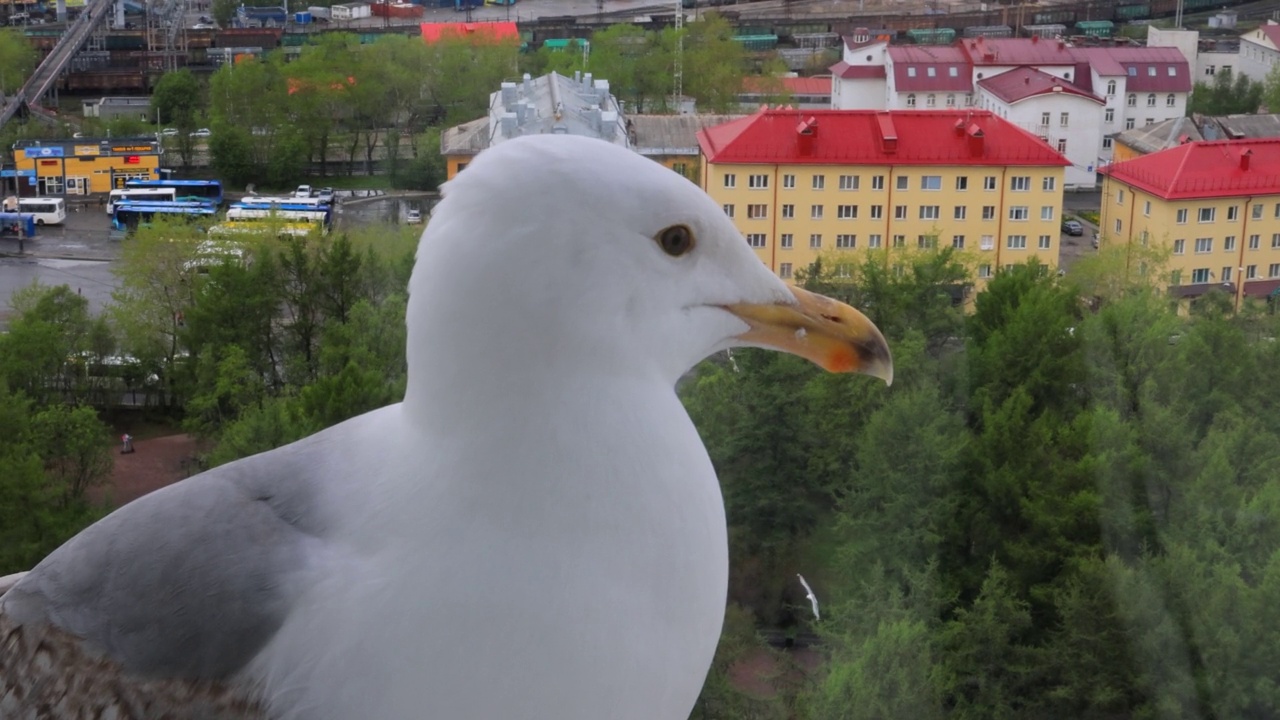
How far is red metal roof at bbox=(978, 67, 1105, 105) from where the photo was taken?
5254 millimetres

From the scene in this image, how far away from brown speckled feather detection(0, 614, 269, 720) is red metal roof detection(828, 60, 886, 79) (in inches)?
218

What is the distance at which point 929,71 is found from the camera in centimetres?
557

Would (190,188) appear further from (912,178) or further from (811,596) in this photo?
(811,596)

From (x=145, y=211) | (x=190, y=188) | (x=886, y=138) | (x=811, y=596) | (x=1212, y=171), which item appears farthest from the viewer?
(x=190, y=188)

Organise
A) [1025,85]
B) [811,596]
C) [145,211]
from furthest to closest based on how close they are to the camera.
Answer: [145,211], [1025,85], [811,596]

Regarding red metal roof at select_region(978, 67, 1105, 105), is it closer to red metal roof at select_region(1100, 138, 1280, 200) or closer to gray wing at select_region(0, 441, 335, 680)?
red metal roof at select_region(1100, 138, 1280, 200)

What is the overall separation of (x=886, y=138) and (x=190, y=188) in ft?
9.69

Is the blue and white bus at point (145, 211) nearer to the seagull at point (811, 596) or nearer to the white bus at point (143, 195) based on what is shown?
the white bus at point (143, 195)

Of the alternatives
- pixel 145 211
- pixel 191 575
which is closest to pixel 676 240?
pixel 191 575

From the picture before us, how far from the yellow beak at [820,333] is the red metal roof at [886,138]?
3336 mm

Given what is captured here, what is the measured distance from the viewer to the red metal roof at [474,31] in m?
5.88

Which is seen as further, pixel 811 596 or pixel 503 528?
pixel 811 596

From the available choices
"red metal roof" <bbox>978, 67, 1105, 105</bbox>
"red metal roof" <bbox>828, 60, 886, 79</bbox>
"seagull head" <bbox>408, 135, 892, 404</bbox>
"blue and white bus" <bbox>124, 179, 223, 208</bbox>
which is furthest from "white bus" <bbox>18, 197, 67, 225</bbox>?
"seagull head" <bbox>408, 135, 892, 404</bbox>

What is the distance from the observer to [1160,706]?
7.55ft
